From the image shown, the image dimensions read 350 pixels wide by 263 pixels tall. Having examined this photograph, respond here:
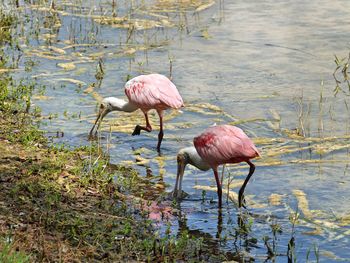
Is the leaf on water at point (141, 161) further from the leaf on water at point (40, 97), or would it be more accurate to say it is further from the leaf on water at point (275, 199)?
the leaf on water at point (40, 97)

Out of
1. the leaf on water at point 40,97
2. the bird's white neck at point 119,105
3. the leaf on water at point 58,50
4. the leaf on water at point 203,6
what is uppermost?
the leaf on water at point 203,6

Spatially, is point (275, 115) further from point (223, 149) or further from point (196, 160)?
point (223, 149)

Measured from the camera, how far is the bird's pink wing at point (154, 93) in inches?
399

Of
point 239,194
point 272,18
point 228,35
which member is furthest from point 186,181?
point 272,18

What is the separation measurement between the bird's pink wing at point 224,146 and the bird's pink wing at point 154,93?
149 cm

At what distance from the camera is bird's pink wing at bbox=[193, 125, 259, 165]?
836 centimetres

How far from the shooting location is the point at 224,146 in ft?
27.7

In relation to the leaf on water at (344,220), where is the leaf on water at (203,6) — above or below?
above

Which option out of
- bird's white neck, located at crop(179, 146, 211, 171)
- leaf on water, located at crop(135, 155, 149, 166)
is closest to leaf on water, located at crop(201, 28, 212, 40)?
leaf on water, located at crop(135, 155, 149, 166)

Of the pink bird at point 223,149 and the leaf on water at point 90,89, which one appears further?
the leaf on water at point 90,89

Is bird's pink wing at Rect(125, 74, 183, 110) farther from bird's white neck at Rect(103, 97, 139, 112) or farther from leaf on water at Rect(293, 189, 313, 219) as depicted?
leaf on water at Rect(293, 189, 313, 219)

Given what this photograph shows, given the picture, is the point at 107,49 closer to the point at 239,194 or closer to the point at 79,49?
the point at 79,49

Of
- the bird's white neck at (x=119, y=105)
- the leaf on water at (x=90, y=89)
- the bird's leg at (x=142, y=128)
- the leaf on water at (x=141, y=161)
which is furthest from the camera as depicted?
the leaf on water at (x=90, y=89)

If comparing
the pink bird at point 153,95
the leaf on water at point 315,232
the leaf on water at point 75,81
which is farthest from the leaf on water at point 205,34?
the leaf on water at point 315,232
